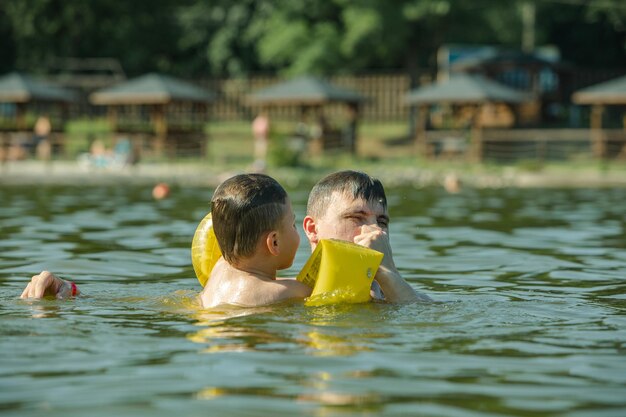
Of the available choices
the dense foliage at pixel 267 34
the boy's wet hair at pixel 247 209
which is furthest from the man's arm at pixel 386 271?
the dense foliage at pixel 267 34

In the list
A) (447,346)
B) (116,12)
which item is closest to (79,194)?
(447,346)

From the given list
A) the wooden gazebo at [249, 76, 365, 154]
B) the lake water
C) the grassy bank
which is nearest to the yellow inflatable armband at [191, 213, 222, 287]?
the lake water

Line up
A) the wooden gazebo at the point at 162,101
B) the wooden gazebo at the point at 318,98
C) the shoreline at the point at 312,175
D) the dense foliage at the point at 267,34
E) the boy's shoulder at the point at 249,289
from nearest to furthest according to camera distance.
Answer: the boy's shoulder at the point at 249,289
the shoreline at the point at 312,175
the wooden gazebo at the point at 318,98
the wooden gazebo at the point at 162,101
the dense foliage at the point at 267,34

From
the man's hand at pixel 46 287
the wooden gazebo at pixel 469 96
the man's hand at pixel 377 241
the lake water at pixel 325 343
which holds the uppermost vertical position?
the wooden gazebo at pixel 469 96

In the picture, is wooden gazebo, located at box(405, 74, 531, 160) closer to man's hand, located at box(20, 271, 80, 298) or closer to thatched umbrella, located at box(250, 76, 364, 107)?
thatched umbrella, located at box(250, 76, 364, 107)

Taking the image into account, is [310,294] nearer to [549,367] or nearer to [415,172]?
[549,367]

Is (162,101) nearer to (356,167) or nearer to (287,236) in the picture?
(356,167)

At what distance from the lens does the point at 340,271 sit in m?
5.43

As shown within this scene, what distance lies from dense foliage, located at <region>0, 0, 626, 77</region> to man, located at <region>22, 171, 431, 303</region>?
102 feet

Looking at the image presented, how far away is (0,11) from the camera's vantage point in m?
46.5

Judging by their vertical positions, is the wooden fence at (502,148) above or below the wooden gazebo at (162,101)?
below

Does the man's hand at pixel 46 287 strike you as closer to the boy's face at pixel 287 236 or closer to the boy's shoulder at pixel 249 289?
the boy's shoulder at pixel 249 289

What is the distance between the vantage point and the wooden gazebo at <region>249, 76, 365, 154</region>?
32906 mm

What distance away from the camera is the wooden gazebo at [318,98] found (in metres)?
32.9
